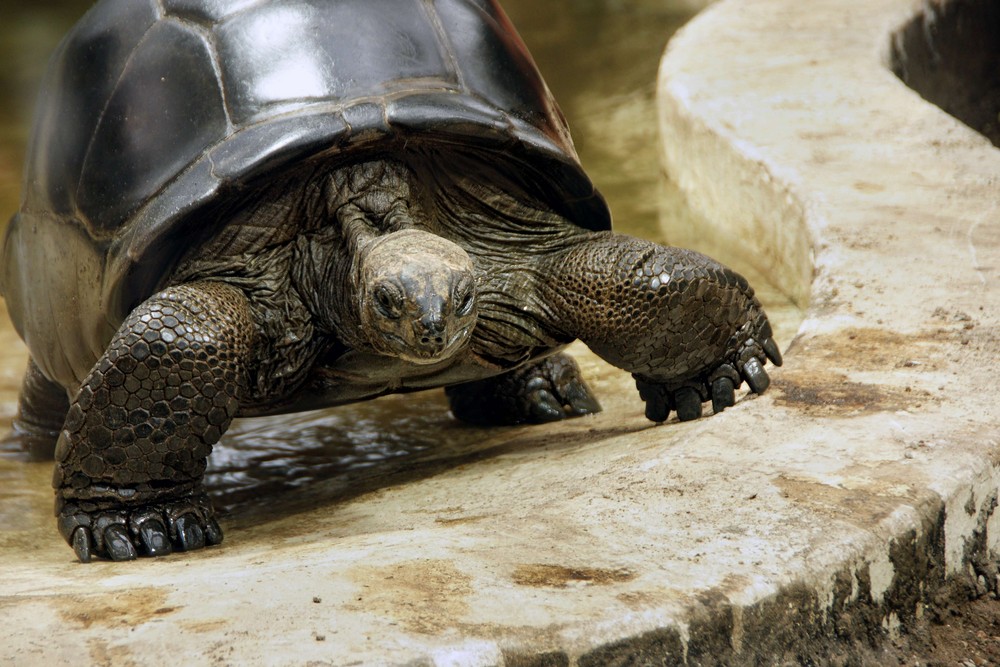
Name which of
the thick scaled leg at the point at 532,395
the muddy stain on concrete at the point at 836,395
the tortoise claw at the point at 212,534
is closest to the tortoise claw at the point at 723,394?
the muddy stain on concrete at the point at 836,395

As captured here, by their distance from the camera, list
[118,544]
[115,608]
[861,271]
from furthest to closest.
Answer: [861,271], [118,544], [115,608]

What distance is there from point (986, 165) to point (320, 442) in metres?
2.93

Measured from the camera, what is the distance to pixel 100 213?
12.4 ft

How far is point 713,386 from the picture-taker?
389 cm

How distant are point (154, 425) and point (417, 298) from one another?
830 mm

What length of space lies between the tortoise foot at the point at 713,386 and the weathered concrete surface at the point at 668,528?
0.34 ft

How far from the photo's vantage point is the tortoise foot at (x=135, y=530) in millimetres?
3449

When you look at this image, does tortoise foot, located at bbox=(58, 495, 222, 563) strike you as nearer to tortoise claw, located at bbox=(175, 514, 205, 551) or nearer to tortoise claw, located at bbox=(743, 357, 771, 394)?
tortoise claw, located at bbox=(175, 514, 205, 551)

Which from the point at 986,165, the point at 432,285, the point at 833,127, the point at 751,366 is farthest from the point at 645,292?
the point at 833,127

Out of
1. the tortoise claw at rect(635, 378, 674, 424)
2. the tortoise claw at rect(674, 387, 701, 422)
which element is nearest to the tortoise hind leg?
the tortoise claw at rect(635, 378, 674, 424)

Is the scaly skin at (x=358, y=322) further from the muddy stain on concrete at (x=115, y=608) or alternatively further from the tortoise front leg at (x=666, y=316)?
the muddy stain on concrete at (x=115, y=608)

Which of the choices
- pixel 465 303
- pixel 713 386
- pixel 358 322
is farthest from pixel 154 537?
pixel 713 386

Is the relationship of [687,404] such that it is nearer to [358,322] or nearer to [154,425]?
[358,322]

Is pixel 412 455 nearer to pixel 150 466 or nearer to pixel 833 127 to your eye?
pixel 150 466
